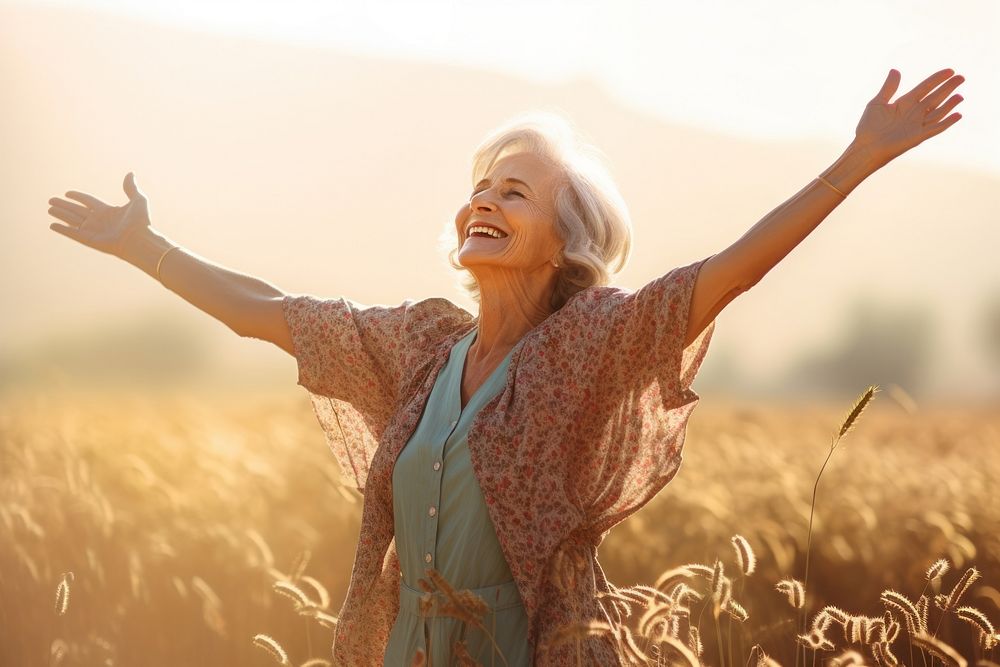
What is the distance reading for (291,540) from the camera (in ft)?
18.4

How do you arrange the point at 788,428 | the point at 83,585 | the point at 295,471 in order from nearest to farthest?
the point at 83,585, the point at 295,471, the point at 788,428

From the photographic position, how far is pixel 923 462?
25.4ft

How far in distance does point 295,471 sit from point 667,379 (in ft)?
14.5

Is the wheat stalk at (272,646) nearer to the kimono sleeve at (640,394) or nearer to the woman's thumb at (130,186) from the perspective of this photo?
the kimono sleeve at (640,394)

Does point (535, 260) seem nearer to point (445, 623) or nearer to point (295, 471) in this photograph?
point (445, 623)

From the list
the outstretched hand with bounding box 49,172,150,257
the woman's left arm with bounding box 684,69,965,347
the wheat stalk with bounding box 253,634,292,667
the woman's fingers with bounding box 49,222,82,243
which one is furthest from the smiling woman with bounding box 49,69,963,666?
the woman's fingers with bounding box 49,222,82,243

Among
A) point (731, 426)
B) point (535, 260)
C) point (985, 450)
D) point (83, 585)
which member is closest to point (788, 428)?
point (731, 426)

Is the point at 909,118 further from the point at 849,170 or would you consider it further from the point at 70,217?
the point at 70,217

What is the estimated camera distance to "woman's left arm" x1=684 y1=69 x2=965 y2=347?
7.64ft

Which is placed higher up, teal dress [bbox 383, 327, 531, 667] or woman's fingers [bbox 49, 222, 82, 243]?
woman's fingers [bbox 49, 222, 82, 243]

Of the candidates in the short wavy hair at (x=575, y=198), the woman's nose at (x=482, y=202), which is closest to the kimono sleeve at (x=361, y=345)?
the short wavy hair at (x=575, y=198)

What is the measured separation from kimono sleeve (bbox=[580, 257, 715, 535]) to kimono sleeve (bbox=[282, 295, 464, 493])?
24.9 inches

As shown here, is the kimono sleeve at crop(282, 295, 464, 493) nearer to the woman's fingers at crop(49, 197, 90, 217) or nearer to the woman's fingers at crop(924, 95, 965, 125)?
the woman's fingers at crop(49, 197, 90, 217)

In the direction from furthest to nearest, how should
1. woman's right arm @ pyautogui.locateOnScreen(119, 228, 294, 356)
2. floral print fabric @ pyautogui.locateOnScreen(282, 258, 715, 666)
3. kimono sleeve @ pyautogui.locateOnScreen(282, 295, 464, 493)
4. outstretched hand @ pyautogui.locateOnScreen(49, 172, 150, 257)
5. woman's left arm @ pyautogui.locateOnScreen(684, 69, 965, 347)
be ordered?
outstretched hand @ pyautogui.locateOnScreen(49, 172, 150, 257)
woman's right arm @ pyautogui.locateOnScreen(119, 228, 294, 356)
kimono sleeve @ pyautogui.locateOnScreen(282, 295, 464, 493)
floral print fabric @ pyautogui.locateOnScreen(282, 258, 715, 666)
woman's left arm @ pyautogui.locateOnScreen(684, 69, 965, 347)
